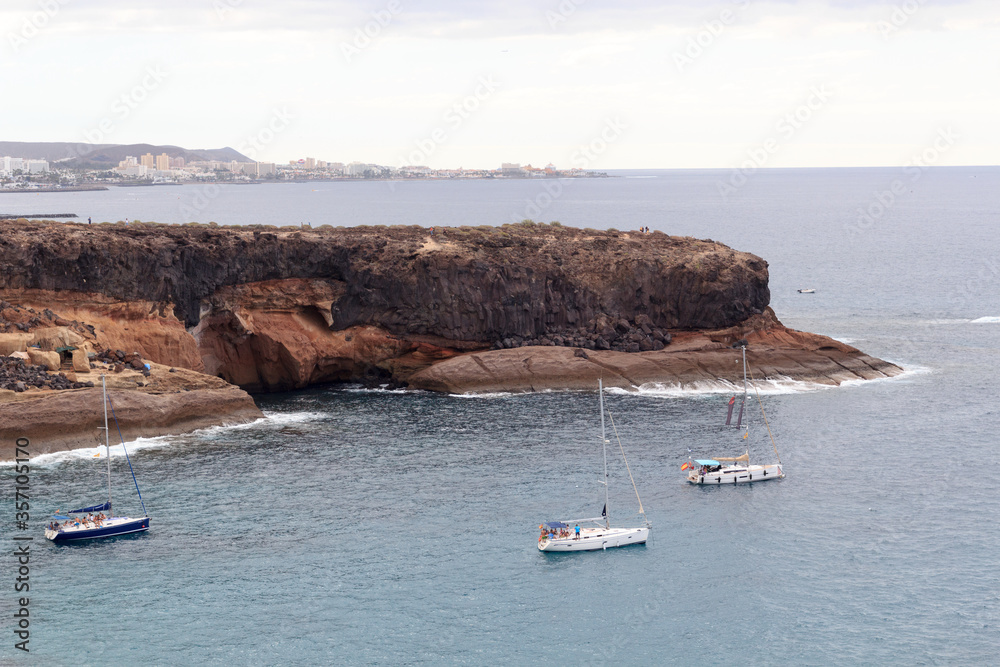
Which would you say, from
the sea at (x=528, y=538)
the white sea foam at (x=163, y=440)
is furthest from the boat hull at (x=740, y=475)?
the white sea foam at (x=163, y=440)

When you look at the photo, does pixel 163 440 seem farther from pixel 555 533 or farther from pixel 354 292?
pixel 555 533

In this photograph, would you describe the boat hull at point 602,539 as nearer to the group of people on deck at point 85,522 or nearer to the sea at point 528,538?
the sea at point 528,538

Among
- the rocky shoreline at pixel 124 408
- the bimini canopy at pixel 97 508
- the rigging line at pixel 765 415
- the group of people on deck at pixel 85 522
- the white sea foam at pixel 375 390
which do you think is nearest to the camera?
the group of people on deck at pixel 85 522

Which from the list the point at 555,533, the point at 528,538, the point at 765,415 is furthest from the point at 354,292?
the point at 555,533

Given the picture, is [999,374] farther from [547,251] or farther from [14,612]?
[14,612]

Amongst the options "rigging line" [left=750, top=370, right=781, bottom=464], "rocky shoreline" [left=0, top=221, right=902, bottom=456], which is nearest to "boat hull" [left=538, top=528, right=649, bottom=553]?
"rigging line" [left=750, top=370, right=781, bottom=464]

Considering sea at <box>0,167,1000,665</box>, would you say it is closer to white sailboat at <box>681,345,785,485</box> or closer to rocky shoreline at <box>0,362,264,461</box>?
white sailboat at <box>681,345,785,485</box>

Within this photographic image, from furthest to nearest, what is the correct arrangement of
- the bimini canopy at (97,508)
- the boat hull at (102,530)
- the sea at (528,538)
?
the bimini canopy at (97,508)
the boat hull at (102,530)
the sea at (528,538)
